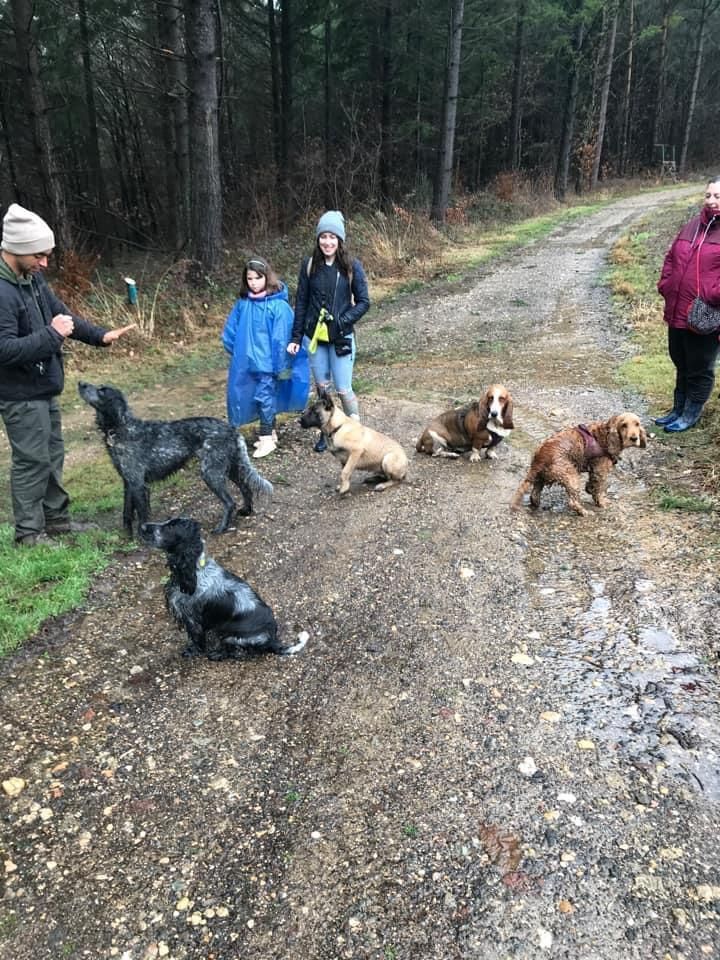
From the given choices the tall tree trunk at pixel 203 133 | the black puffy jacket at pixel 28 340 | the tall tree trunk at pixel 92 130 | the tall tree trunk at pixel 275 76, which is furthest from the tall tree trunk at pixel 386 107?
the black puffy jacket at pixel 28 340

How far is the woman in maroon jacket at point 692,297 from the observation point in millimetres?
6027

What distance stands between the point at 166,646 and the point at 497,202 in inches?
1103

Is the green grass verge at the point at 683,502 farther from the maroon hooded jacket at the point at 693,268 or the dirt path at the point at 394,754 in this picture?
the maroon hooded jacket at the point at 693,268

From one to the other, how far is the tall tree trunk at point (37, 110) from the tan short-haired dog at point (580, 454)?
1334 cm

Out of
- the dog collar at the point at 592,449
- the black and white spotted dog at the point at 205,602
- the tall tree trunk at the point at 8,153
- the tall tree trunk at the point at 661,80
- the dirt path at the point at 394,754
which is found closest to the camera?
the dirt path at the point at 394,754

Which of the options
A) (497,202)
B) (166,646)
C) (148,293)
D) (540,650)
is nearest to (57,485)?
(166,646)

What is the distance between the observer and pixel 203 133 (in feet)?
40.7

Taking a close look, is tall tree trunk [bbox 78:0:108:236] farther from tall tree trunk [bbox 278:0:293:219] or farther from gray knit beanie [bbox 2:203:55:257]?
gray knit beanie [bbox 2:203:55:257]

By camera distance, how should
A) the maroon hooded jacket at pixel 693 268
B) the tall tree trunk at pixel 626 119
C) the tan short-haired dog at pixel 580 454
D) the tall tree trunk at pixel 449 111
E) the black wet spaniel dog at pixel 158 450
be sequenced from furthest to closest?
the tall tree trunk at pixel 626 119
the tall tree trunk at pixel 449 111
the maroon hooded jacket at pixel 693 268
the tan short-haired dog at pixel 580 454
the black wet spaniel dog at pixel 158 450

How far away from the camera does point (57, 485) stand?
5.43 meters

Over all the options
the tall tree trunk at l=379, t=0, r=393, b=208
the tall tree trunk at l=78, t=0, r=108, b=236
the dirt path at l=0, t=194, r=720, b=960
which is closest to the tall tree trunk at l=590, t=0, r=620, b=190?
the tall tree trunk at l=379, t=0, r=393, b=208

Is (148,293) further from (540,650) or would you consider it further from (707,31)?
(707,31)

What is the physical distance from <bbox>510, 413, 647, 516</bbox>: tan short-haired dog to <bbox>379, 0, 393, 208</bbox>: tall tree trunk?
738 inches

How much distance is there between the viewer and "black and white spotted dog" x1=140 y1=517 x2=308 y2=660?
12.0ft
